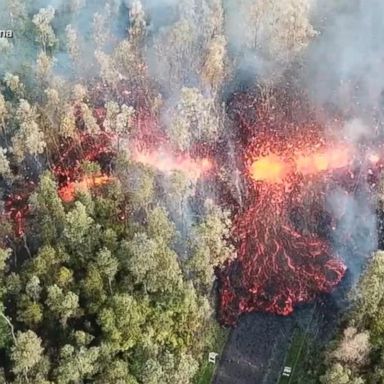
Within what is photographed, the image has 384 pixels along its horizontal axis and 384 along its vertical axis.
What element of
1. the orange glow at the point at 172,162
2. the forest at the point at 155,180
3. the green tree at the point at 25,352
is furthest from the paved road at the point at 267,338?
the green tree at the point at 25,352

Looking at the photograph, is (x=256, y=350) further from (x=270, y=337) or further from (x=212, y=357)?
(x=212, y=357)

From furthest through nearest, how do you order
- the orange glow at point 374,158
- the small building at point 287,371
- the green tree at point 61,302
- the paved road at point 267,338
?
the orange glow at point 374,158
the paved road at point 267,338
the small building at point 287,371
the green tree at point 61,302

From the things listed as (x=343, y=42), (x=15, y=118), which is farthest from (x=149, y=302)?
(x=343, y=42)

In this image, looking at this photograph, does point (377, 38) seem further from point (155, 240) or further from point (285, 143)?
point (155, 240)

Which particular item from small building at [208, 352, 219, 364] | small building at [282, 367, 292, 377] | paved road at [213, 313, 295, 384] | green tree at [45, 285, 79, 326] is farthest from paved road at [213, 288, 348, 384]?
green tree at [45, 285, 79, 326]

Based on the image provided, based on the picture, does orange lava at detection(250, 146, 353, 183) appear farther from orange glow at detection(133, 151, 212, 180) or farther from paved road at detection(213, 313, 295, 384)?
paved road at detection(213, 313, 295, 384)

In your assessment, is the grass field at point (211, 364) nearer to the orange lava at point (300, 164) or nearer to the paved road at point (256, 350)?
the paved road at point (256, 350)
